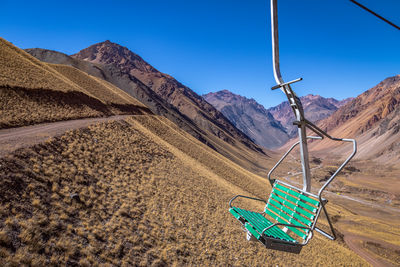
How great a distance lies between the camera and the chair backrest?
563cm

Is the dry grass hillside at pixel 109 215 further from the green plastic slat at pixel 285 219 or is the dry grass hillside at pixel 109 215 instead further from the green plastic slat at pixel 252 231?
the green plastic slat at pixel 285 219

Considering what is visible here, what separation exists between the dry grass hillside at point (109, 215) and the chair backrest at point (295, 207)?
6.51 meters

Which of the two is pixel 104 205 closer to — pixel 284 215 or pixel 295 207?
Answer: pixel 284 215

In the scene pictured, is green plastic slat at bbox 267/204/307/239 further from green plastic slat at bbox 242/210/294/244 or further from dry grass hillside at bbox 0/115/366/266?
dry grass hillside at bbox 0/115/366/266

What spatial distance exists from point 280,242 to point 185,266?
284 inches

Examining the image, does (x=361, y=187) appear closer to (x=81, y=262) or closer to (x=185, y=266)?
(x=185, y=266)

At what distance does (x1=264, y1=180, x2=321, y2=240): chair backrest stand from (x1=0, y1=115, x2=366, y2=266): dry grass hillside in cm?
651

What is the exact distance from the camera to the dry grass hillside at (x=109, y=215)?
315 inches

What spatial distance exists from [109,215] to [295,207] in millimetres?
9228

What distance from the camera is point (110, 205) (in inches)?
484

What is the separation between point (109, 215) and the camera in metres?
11.4

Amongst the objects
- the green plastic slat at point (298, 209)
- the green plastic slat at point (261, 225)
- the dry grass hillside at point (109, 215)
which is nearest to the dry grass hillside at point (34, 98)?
the dry grass hillside at point (109, 215)

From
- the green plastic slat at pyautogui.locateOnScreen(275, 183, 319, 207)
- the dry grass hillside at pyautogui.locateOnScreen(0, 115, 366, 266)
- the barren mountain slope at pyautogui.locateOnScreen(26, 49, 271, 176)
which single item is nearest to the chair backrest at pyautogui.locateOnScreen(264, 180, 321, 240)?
the green plastic slat at pyautogui.locateOnScreen(275, 183, 319, 207)

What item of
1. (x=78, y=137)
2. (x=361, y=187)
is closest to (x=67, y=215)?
(x=78, y=137)
